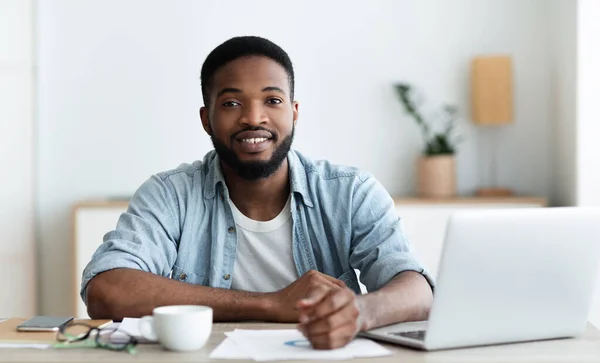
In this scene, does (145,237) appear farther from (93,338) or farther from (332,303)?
(332,303)

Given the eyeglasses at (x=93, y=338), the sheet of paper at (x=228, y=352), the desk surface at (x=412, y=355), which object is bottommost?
the desk surface at (x=412, y=355)

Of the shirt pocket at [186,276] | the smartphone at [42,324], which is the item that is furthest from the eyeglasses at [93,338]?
the shirt pocket at [186,276]

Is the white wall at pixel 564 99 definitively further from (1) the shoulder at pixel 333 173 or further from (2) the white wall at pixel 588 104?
(1) the shoulder at pixel 333 173

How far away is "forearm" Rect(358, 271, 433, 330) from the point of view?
1531mm

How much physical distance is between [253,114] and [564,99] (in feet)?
7.17

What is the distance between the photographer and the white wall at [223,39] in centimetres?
392

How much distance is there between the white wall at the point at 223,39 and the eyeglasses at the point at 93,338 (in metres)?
2.44

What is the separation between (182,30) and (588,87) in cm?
185

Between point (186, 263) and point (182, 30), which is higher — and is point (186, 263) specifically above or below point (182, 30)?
below

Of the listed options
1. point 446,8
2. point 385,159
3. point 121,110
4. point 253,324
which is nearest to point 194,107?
point 121,110

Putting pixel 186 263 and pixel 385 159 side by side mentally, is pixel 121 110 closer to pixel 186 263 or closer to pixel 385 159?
pixel 385 159

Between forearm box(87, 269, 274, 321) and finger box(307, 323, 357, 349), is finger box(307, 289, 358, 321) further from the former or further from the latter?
forearm box(87, 269, 274, 321)

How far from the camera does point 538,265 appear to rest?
1.39 m

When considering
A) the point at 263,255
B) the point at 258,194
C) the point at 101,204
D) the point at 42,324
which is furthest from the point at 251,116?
the point at 101,204
